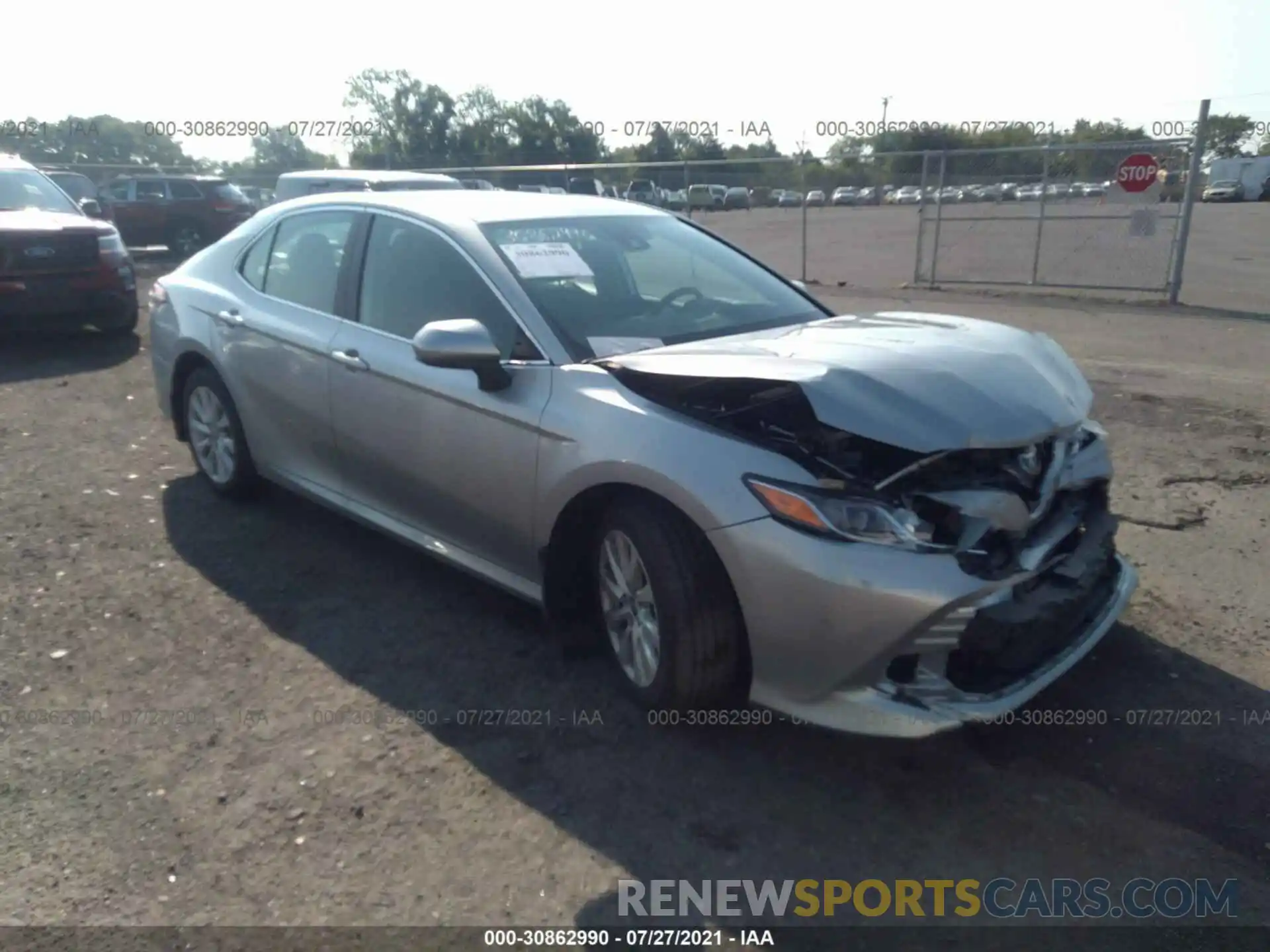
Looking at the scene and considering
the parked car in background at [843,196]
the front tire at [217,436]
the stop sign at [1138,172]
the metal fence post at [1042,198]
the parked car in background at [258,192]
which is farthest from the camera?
the parked car in background at [843,196]

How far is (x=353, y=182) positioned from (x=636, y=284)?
9.69 m

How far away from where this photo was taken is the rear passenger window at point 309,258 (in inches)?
183

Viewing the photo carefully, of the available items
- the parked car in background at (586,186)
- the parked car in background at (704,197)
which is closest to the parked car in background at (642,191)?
the parked car in background at (586,186)

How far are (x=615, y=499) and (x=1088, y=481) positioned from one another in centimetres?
164

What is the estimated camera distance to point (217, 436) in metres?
5.47

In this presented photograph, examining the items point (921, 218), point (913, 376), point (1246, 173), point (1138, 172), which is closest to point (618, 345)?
point (913, 376)

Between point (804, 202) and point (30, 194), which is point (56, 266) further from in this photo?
point (804, 202)

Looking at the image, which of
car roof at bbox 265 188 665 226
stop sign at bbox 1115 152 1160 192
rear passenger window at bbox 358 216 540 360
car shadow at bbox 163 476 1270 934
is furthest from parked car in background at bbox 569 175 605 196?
car shadow at bbox 163 476 1270 934

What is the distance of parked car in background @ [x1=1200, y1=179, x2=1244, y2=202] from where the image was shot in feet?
154

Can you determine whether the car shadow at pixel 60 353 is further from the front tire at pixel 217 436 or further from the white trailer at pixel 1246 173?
the white trailer at pixel 1246 173

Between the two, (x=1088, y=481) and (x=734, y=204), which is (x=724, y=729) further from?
(x=734, y=204)

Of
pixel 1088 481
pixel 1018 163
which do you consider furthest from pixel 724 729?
pixel 1018 163

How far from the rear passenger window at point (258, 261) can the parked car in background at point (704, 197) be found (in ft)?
56.4

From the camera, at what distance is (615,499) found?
3.41 m
